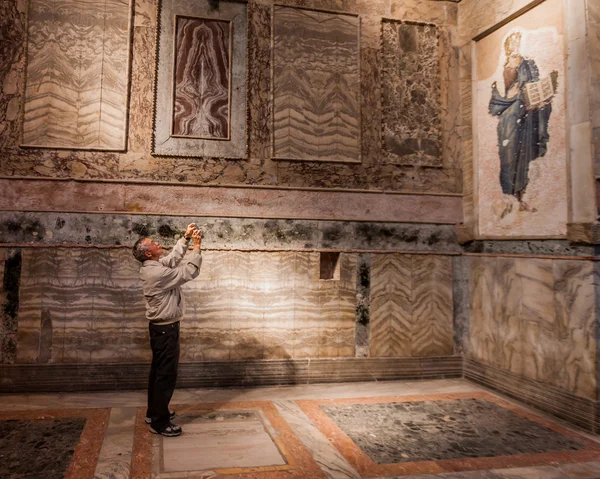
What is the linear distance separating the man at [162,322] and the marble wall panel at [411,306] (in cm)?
281

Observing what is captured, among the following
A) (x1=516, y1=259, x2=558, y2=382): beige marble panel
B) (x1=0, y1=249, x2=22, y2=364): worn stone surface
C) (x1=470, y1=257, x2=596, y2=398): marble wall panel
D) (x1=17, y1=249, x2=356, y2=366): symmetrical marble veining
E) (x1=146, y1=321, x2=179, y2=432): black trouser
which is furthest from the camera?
(x1=17, y1=249, x2=356, y2=366): symmetrical marble veining

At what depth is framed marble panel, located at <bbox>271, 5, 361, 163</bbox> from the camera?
20.0ft

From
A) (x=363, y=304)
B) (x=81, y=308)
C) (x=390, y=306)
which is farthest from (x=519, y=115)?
(x=81, y=308)

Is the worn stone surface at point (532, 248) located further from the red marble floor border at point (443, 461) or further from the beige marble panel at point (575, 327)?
the red marble floor border at point (443, 461)

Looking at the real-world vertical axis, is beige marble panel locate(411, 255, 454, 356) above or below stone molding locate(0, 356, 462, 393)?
above

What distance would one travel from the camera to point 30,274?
5422 millimetres

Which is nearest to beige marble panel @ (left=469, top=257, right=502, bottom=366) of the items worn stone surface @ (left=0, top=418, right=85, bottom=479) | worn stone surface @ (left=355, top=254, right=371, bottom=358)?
worn stone surface @ (left=355, top=254, right=371, bottom=358)

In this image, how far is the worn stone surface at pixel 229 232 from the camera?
546 cm

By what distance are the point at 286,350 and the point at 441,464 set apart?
2630 millimetres

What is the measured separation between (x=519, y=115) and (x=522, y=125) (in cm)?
14

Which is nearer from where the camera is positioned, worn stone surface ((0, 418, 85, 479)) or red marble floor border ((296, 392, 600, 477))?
worn stone surface ((0, 418, 85, 479))

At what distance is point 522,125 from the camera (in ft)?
18.0

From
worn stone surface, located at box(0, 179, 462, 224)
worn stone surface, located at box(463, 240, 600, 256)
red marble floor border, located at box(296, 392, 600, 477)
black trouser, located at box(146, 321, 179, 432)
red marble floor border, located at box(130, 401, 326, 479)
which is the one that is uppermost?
worn stone surface, located at box(0, 179, 462, 224)

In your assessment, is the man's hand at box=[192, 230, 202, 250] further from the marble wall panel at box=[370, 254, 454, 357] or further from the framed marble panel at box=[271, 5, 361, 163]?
the marble wall panel at box=[370, 254, 454, 357]
